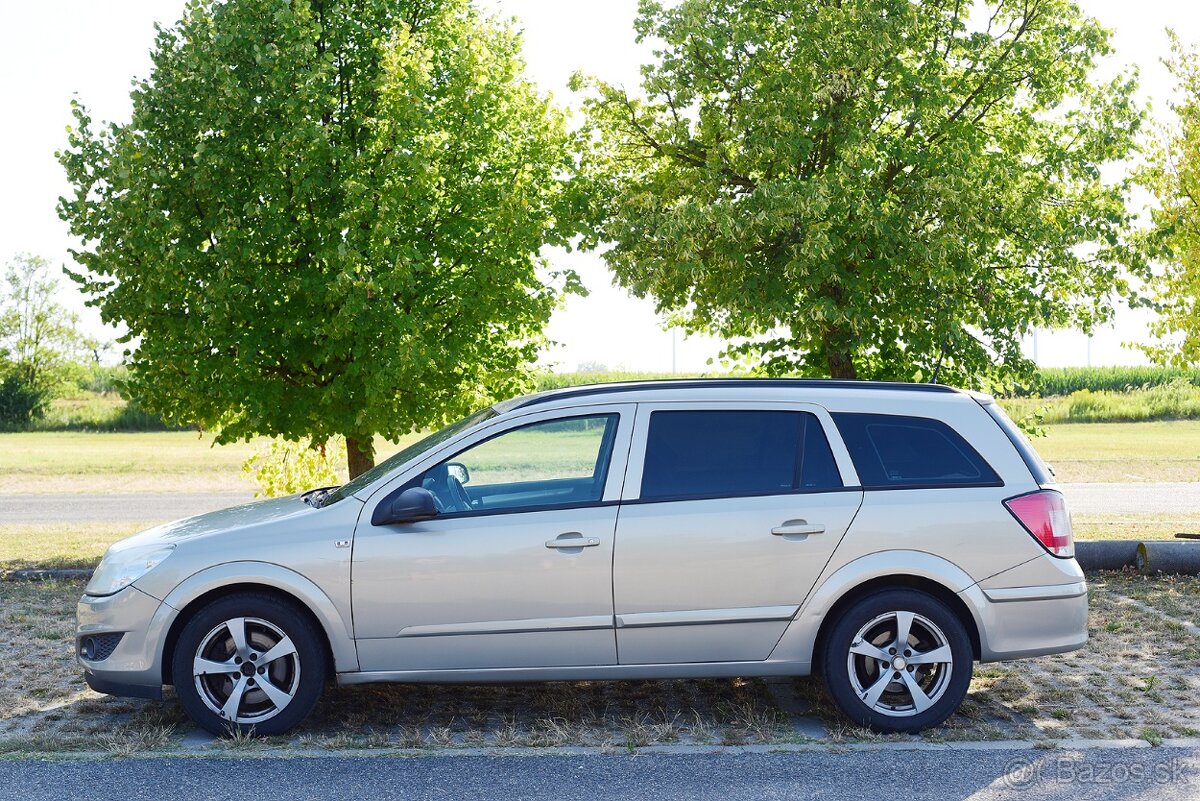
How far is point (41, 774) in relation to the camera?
5254 millimetres

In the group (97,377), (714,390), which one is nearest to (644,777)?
(714,390)

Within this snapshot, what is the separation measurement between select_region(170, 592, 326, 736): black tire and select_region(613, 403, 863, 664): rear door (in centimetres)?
157

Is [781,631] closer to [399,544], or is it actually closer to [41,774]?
[399,544]

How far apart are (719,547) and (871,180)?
7486 mm

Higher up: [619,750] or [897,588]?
[897,588]

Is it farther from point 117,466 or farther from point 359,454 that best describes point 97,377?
point 359,454

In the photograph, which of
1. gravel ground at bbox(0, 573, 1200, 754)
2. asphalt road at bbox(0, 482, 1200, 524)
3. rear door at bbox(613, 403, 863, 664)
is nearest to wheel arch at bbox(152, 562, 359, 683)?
gravel ground at bbox(0, 573, 1200, 754)

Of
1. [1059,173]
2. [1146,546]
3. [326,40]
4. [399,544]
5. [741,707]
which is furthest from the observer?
[1059,173]

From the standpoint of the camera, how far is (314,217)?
11555mm

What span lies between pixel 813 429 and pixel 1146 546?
6327mm

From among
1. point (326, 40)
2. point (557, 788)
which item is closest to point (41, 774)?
point (557, 788)

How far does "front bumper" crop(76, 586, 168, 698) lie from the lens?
5812 millimetres

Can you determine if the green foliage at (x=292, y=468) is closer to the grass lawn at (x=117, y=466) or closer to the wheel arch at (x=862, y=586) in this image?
the grass lawn at (x=117, y=466)

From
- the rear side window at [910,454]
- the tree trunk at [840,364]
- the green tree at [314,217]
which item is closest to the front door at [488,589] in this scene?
the rear side window at [910,454]
